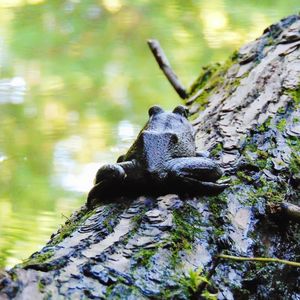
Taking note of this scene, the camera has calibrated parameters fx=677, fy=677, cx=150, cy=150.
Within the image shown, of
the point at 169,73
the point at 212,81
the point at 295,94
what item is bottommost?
the point at 169,73

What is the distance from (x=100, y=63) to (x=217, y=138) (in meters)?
2.32

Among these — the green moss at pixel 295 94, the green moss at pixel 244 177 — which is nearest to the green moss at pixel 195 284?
the green moss at pixel 244 177

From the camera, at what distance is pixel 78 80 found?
3.53 m

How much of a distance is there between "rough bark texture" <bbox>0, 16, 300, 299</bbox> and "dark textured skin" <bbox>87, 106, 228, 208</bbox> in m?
0.03

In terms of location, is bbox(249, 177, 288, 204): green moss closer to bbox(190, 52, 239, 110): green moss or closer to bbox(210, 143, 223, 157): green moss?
bbox(210, 143, 223, 157): green moss

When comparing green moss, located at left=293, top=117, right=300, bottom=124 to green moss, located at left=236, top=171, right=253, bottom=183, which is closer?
green moss, located at left=236, top=171, right=253, bottom=183

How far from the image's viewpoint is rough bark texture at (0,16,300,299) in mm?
952

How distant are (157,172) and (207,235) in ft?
0.54

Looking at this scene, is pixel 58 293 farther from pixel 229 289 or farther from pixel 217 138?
pixel 217 138

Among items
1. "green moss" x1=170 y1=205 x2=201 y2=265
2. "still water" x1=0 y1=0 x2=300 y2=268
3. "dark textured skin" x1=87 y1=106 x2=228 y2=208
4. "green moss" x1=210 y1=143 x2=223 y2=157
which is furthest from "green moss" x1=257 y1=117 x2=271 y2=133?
"still water" x1=0 y1=0 x2=300 y2=268

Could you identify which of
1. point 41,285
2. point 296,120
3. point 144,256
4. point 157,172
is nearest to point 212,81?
point 296,120

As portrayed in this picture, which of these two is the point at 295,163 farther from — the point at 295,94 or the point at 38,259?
the point at 38,259

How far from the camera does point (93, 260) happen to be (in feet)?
3.25

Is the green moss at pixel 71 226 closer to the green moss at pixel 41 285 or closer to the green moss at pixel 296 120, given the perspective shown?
the green moss at pixel 41 285
